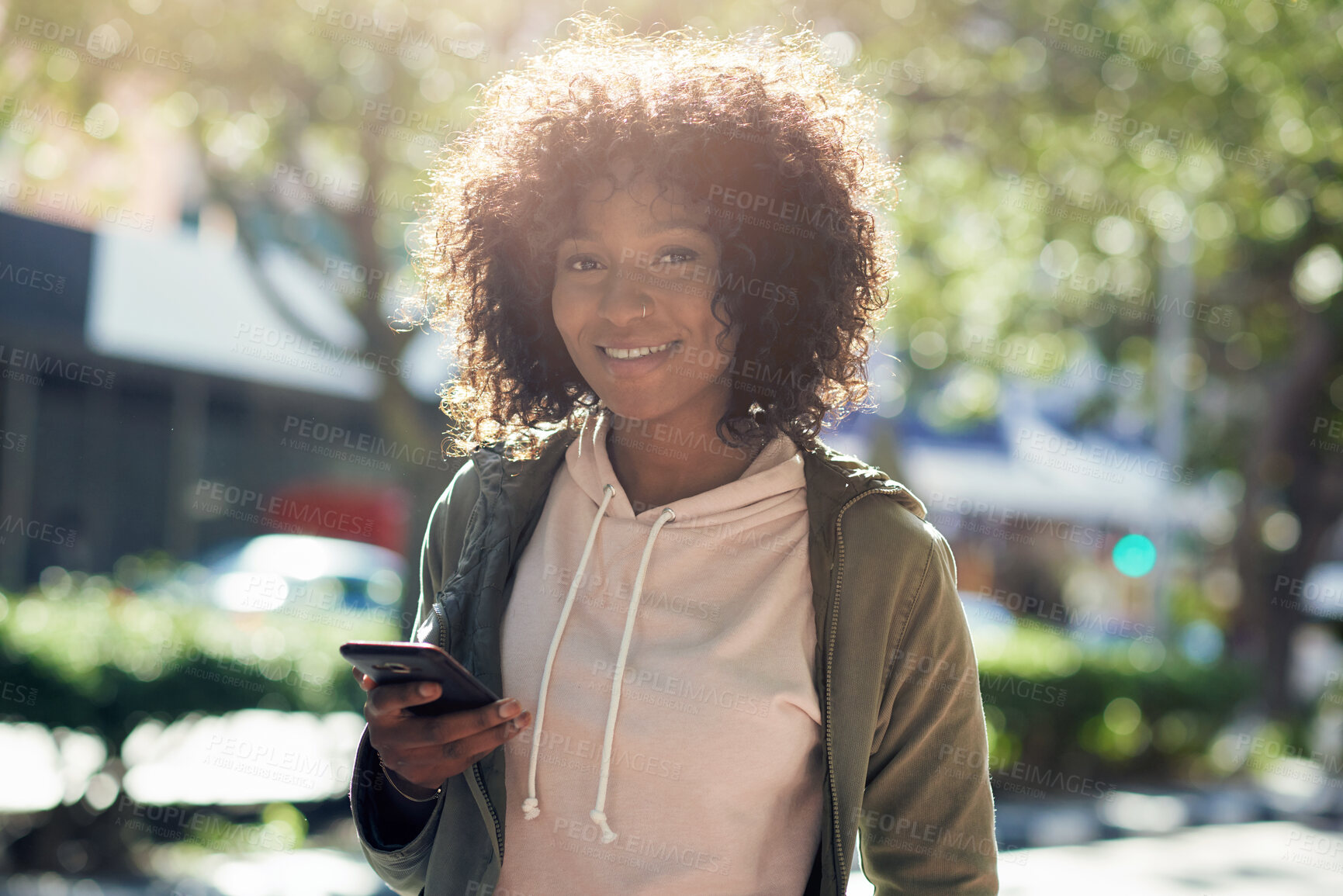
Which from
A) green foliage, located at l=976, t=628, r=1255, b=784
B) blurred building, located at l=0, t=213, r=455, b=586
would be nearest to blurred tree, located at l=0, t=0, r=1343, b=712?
blurred building, located at l=0, t=213, r=455, b=586

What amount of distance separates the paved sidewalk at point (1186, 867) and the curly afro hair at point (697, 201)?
14.9ft

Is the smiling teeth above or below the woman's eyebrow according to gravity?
below

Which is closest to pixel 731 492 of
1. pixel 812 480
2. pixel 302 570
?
pixel 812 480

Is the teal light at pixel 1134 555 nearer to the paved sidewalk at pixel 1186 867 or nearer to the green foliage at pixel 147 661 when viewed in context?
the paved sidewalk at pixel 1186 867

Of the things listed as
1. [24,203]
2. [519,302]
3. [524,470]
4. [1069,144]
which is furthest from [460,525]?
[24,203]

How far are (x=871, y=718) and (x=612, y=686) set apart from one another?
1.27ft

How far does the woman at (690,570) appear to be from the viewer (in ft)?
5.83

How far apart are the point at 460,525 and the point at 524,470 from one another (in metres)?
0.14

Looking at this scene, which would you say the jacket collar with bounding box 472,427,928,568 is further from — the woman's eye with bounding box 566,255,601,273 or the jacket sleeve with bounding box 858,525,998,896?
the woman's eye with bounding box 566,255,601,273

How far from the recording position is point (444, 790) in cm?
190

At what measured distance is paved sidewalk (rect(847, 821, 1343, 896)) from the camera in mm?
6996

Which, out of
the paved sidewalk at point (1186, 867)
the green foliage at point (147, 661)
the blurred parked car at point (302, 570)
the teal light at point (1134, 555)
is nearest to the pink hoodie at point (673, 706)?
the green foliage at point (147, 661)

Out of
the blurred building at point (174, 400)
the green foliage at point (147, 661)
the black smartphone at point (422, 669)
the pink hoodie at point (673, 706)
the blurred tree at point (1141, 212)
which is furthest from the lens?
the blurred building at point (174, 400)

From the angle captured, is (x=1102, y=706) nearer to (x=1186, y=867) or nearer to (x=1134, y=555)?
(x=1186, y=867)
